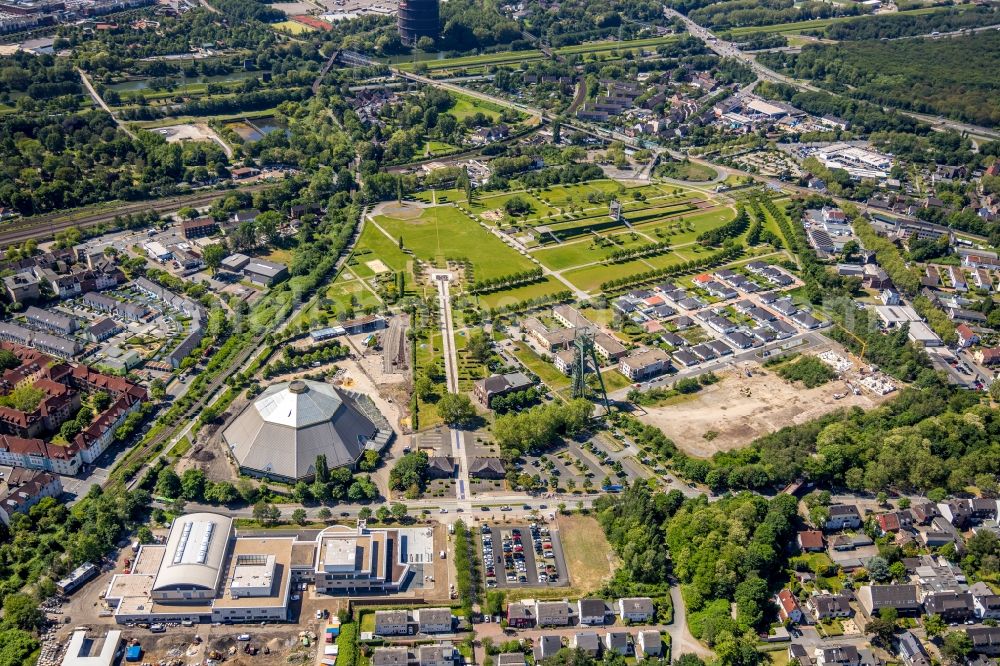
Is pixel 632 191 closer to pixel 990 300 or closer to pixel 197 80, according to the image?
pixel 990 300

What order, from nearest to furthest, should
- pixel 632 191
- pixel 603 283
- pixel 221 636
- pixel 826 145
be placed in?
→ pixel 221 636 → pixel 603 283 → pixel 632 191 → pixel 826 145

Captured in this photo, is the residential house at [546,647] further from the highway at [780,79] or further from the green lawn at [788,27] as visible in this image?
the green lawn at [788,27]

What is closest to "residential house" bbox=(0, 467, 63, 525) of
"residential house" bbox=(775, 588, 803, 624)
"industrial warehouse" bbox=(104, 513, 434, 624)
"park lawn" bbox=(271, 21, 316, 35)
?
"industrial warehouse" bbox=(104, 513, 434, 624)

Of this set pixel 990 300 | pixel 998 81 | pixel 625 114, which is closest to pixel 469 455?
pixel 990 300

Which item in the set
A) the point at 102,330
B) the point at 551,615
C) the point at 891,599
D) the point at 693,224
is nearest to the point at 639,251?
the point at 693,224

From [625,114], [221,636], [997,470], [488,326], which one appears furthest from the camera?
[625,114]

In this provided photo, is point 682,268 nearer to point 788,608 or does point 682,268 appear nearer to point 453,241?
point 453,241

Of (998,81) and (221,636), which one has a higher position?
(998,81)
